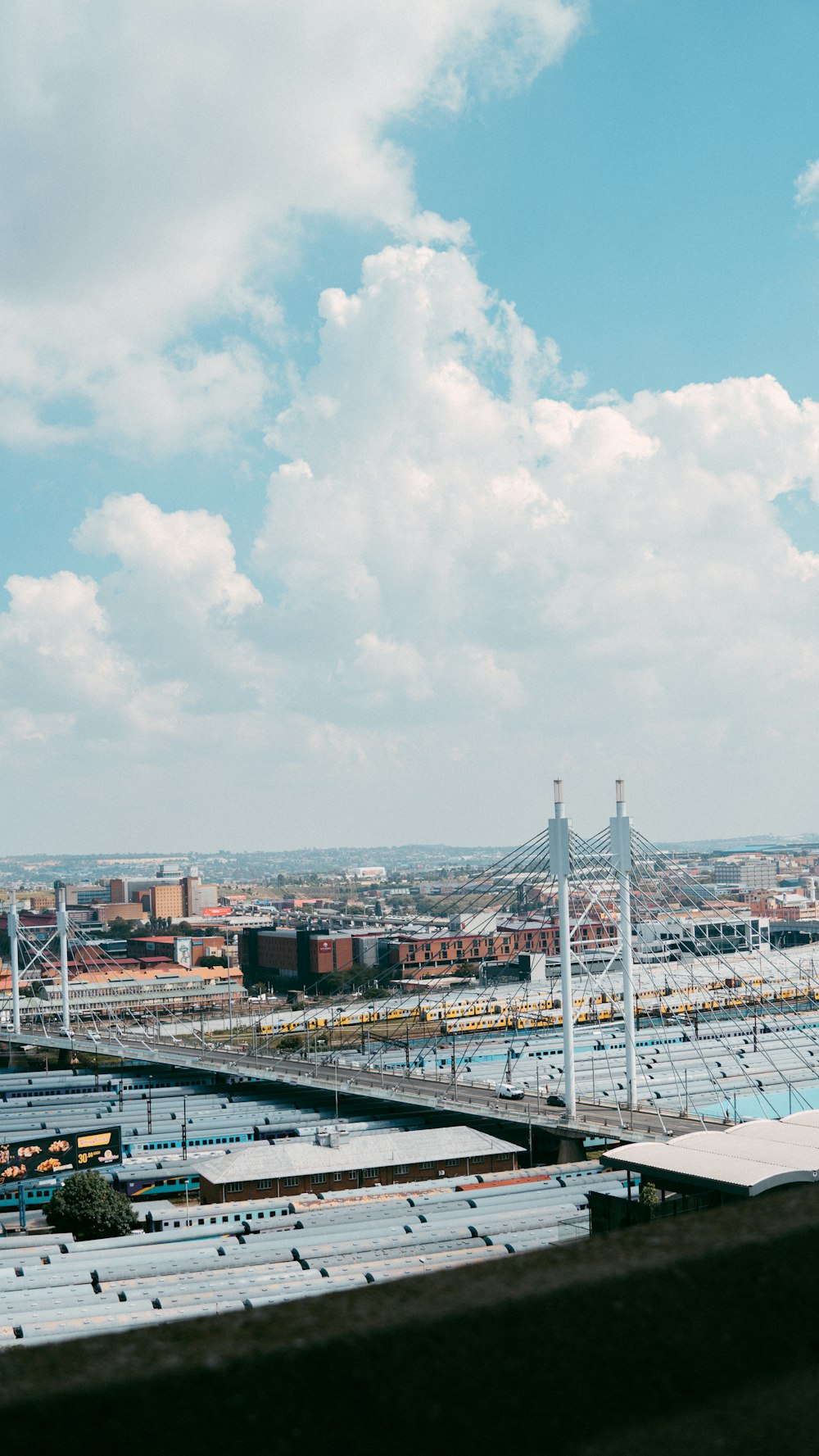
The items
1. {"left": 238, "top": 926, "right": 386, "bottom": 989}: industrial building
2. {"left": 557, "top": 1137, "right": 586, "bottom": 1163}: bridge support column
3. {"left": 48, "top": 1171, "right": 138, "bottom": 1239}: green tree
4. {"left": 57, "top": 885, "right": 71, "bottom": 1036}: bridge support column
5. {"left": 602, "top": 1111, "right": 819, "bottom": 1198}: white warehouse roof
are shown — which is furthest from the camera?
{"left": 238, "top": 926, "right": 386, "bottom": 989}: industrial building

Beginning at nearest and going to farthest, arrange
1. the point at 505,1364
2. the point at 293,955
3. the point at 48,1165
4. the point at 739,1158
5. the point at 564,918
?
the point at 505,1364 → the point at 739,1158 → the point at 48,1165 → the point at 564,918 → the point at 293,955

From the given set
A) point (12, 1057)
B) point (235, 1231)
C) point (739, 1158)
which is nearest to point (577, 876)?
point (235, 1231)

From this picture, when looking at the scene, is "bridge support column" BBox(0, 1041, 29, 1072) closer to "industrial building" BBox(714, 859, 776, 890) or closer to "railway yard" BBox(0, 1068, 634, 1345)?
"railway yard" BBox(0, 1068, 634, 1345)

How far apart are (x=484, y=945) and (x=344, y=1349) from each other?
38.0 metres

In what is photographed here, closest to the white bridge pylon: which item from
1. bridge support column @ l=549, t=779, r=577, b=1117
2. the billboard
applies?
bridge support column @ l=549, t=779, r=577, b=1117

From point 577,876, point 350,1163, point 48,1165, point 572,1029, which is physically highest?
point 577,876

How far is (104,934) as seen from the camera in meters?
53.9

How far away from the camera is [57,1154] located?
44.3 ft

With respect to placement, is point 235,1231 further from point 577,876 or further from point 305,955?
point 305,955

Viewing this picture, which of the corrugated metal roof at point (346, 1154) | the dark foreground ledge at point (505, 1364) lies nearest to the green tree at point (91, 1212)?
the corrugated metal roof at point (346, 1154)

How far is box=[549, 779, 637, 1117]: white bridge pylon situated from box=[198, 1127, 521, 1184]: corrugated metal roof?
51.5 inches

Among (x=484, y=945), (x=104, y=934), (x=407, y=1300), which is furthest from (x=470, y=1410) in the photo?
(x=104, y=934)

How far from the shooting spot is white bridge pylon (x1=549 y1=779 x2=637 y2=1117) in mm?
14812

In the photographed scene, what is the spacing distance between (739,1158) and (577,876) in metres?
8.88
